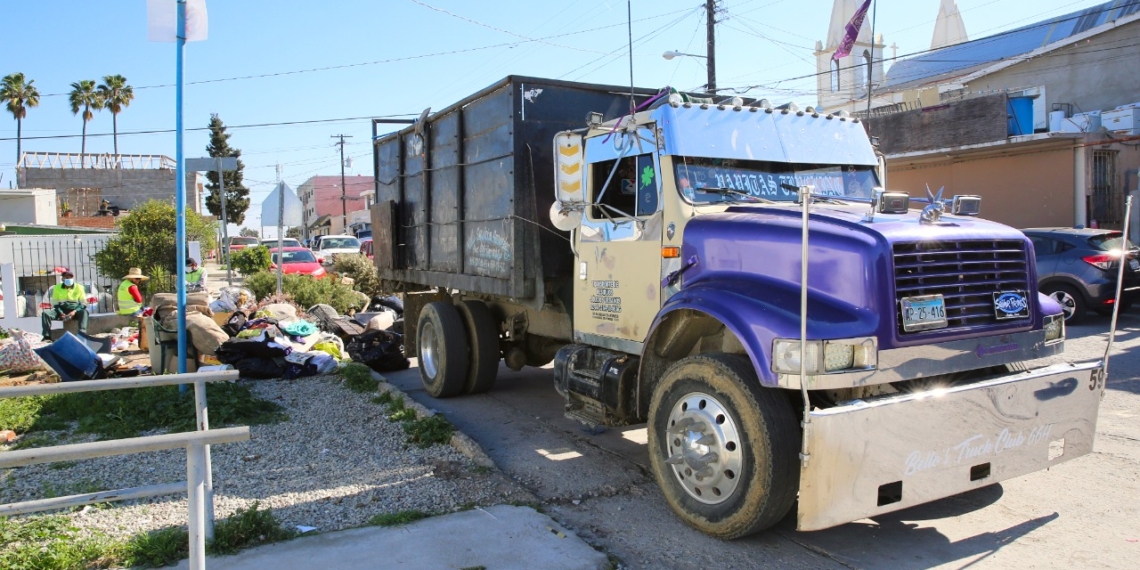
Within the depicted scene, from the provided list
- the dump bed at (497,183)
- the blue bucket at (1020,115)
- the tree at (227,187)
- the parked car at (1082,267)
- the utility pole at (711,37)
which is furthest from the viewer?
the tree at (227,187)

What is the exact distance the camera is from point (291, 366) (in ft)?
32.4

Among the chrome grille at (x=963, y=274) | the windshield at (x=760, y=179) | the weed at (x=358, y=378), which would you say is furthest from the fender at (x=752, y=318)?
the weed at (x=358, y=378)

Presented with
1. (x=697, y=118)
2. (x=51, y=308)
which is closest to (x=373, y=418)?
(x=697, y=118)

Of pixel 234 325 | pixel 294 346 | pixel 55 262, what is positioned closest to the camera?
pixel 294 346

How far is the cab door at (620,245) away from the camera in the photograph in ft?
17.8

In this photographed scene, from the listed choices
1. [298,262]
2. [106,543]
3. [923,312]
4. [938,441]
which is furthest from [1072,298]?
[298,262]

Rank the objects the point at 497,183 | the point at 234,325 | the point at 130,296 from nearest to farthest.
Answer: the point at 497,183 < the point at 234,325 < the point at 130,296

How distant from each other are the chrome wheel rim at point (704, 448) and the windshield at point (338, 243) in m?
29.9

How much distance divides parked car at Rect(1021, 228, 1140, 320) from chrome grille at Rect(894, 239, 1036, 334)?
29.6ft

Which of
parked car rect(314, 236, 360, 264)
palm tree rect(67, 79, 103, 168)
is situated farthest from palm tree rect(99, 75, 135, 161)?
parked car rect(314, 236, 360, 264)

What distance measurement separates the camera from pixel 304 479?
5.65 metres

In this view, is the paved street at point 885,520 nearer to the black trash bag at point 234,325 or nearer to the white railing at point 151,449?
the white railing at point 151,449

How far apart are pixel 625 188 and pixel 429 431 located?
257 centimetres

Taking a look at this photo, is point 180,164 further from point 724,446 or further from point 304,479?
point 724,446
